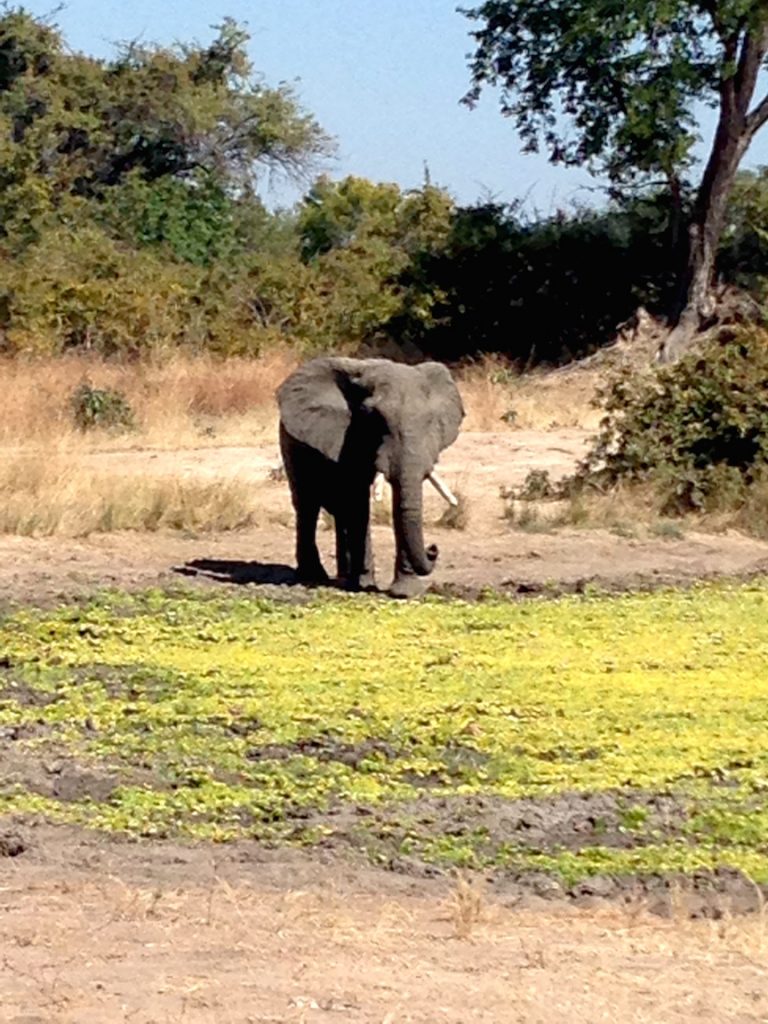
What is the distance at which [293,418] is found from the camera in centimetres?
1503

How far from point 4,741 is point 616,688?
3.32 m

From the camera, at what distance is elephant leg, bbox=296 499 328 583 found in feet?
50.5

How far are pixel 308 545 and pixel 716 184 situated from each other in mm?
20014

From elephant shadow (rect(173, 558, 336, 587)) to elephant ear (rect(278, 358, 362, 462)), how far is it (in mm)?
1122

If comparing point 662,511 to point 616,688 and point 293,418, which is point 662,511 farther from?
point 616,688

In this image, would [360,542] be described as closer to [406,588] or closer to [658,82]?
[406,588]

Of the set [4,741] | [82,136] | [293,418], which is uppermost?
[82,136]

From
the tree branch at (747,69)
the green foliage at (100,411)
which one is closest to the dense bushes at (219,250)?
the tree branch at (747,69)

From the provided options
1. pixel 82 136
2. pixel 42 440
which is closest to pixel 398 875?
pixel 42 440

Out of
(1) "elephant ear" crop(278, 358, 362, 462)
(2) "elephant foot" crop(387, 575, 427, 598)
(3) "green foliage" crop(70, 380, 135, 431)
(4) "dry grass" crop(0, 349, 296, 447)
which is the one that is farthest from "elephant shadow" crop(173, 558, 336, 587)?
(3) "green foliage" crop(70, 380, 135, 431)

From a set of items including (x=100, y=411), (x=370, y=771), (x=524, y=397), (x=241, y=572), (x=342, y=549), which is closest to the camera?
(x=370, y=771)

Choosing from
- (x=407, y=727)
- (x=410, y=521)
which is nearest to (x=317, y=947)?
(x=407, y=727)

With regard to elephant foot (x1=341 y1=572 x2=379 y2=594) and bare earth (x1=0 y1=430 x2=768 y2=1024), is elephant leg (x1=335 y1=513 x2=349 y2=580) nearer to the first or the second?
elephant foot (x1=341 y1=572 x2=379 y2=594)

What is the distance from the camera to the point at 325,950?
5.79 meters
